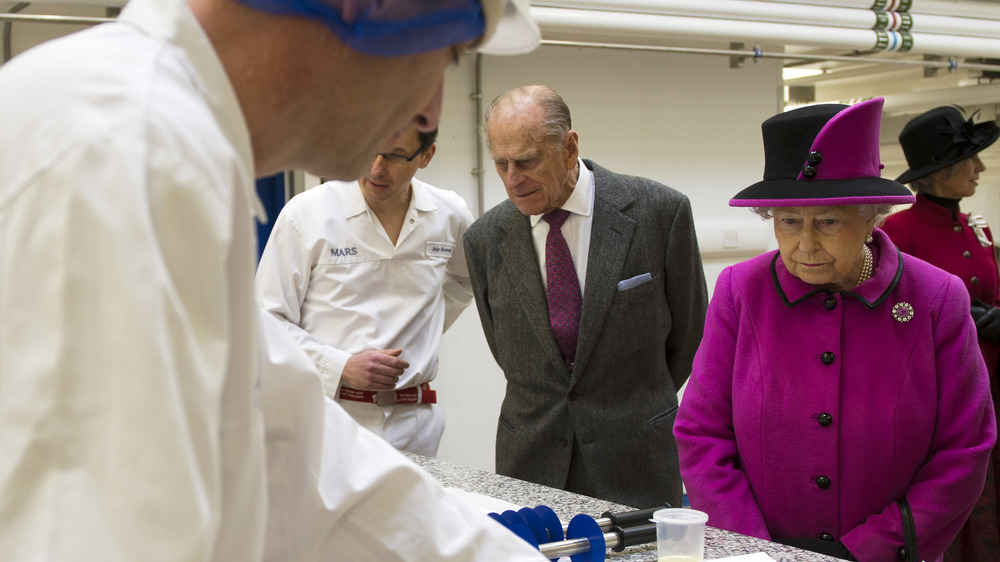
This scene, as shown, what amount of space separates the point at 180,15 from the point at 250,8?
50 millimetres

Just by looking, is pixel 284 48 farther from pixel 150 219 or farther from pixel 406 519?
pixel 406 519

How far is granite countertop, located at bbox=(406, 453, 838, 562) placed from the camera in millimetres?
1597

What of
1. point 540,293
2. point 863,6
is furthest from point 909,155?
point 540,293

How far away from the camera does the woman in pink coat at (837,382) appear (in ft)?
6.37

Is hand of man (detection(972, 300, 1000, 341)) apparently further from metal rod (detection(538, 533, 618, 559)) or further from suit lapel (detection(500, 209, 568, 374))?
metal rod (detection(538, 533, 618, 559))

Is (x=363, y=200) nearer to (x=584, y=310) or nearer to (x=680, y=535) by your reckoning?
(x=584, y=310)

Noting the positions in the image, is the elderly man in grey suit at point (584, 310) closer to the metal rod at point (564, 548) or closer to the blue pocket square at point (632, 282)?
the blue pocket square at point (632, 282)

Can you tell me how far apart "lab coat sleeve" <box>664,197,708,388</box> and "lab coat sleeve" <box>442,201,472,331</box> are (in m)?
0.76

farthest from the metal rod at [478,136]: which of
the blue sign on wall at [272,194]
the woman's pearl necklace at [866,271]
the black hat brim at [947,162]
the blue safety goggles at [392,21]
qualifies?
the blue safety goggles at [392,21]

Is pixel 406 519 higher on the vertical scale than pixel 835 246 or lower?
lower

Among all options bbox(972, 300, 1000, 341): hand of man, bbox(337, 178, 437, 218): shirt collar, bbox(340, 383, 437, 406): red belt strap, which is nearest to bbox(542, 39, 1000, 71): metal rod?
bbox(337, 178, 437, 218): shirt collar

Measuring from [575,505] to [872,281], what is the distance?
821 millimetres

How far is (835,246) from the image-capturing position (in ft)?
6.63

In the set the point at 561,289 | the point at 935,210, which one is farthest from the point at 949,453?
the point at 935,210
